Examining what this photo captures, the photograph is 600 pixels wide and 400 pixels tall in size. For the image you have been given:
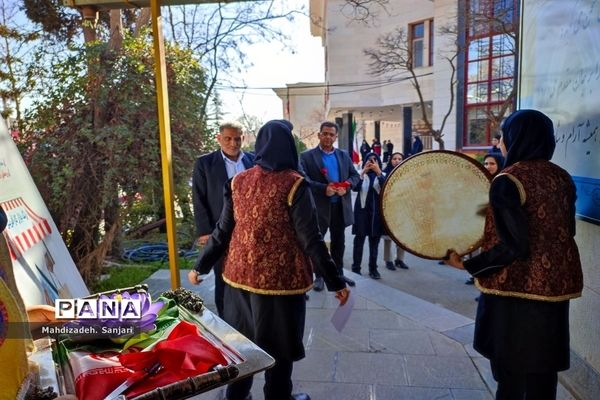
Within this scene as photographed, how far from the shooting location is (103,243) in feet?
17.8

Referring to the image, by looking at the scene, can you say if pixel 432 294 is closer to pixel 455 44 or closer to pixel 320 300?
pixel 320 300

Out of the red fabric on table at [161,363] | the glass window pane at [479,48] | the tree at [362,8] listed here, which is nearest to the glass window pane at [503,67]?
the glass window pane at [479,48]

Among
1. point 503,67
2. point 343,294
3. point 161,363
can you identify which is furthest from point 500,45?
point 161,363

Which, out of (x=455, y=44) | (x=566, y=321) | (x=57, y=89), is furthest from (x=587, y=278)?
(x=455, y=44)

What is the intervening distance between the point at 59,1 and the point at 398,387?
8730mm

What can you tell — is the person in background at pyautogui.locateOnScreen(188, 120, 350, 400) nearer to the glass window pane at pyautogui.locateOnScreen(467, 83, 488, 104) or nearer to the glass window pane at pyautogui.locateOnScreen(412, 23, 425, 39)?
the glass window pane at pyautogui.locateOnScreen(467, 83, 488, 104)

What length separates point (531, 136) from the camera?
204 centimetres

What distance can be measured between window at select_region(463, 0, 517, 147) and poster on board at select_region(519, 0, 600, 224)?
11.8 m

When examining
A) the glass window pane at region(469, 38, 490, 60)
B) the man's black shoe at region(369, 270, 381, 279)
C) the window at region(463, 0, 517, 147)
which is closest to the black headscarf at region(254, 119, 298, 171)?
the man's black shoe at region(369, 270, 381, 279)

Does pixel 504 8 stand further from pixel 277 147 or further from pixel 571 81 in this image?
pixel 277 147

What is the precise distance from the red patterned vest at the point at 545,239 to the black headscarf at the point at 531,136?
0.04 metres

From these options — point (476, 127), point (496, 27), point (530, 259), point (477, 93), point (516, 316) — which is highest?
point (496, 27)

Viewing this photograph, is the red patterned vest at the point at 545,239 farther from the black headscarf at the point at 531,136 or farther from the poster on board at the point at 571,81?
the poster on board at the point at 571,81

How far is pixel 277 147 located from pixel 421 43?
764 inches
